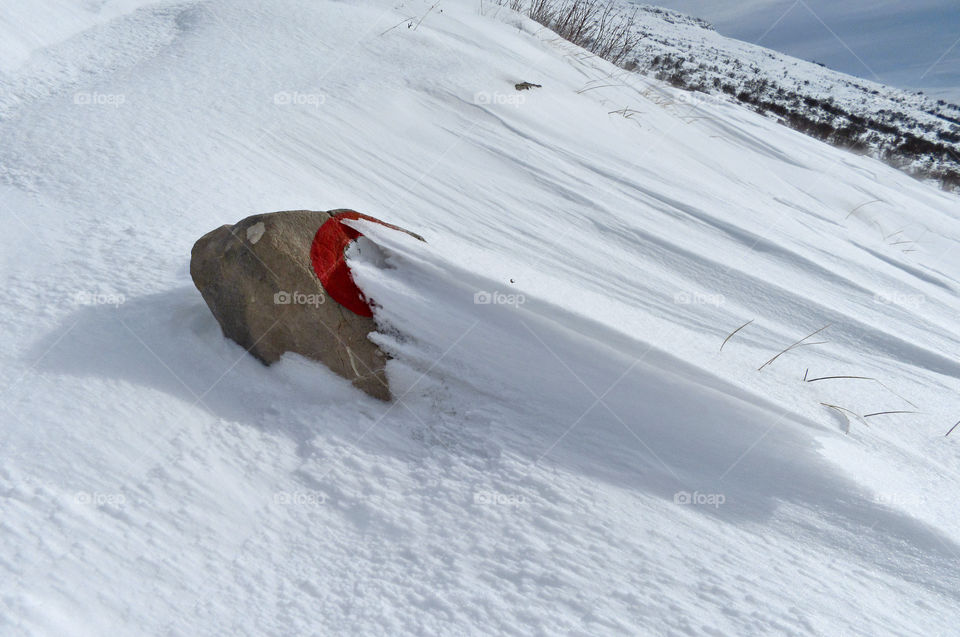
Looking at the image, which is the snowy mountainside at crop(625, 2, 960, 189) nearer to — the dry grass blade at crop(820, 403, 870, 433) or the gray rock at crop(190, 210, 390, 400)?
the dry grass blade at crop(820, 403, 870, 433)

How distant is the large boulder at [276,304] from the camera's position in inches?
50.0

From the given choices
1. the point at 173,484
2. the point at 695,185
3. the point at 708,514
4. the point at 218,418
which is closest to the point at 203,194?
the point at 218,418

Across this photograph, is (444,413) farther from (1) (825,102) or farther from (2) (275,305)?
(1) (825,102)

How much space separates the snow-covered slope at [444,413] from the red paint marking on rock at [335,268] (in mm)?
53

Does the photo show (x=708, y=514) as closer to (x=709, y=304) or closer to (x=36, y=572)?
(x=709, y=304)

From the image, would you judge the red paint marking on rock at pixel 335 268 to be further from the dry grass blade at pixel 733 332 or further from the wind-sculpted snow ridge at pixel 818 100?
the wind-sculpted snow ridge at pixel 818 100

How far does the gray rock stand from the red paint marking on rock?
28 mm

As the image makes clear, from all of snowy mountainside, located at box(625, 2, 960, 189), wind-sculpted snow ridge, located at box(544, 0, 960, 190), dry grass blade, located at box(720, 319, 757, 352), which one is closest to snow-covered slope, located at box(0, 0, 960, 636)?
dry grass blade, located at box(720, 319, 757, 352)

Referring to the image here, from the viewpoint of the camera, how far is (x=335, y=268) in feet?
4.45

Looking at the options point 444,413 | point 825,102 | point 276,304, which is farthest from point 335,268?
point 825,102

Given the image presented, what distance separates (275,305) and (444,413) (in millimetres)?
468

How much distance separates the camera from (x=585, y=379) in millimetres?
1261

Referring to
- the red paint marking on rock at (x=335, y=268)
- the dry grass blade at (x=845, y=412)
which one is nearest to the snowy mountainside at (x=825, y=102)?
the dry grass blade at (x=845, y=412)

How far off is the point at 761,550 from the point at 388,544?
672 millimetres
